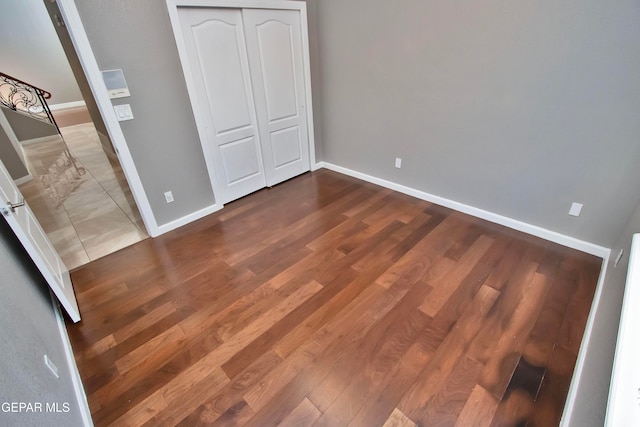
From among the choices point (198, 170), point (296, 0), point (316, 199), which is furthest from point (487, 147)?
point (198, 170)

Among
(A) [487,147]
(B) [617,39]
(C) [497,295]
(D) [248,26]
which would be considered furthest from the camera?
(D) [248,26]

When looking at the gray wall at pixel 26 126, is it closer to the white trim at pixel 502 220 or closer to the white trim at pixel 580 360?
the white trim at pixel 502 220

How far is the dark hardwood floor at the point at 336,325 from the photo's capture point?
4.76 feet

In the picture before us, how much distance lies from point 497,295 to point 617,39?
6.01 ft

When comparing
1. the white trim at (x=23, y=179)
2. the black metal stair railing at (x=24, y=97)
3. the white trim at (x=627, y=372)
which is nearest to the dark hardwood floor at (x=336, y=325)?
the white trim at (x=627, y=372)

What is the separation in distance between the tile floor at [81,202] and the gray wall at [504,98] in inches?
117

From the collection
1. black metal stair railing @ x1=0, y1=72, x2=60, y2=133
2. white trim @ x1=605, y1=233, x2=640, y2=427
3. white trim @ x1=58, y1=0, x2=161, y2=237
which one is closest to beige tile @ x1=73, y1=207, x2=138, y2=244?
white trim @ x1=58, y1=0, x2=161, y2=237

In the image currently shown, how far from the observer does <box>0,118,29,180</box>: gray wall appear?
12.7 ft

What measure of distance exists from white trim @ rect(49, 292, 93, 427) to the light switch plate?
4.62 feet

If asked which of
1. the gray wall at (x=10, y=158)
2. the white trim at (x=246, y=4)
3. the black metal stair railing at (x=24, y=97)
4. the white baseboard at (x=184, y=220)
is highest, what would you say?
the white trim at (x=246, y=4)

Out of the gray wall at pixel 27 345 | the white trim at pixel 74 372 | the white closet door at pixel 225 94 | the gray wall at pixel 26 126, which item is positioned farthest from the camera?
the gray wall at pixel 26 126

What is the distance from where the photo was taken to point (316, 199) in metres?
3.41

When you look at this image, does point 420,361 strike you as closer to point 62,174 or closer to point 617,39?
point 617,39

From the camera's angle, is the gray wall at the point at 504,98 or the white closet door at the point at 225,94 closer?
the gray wall at the point at 504,98
